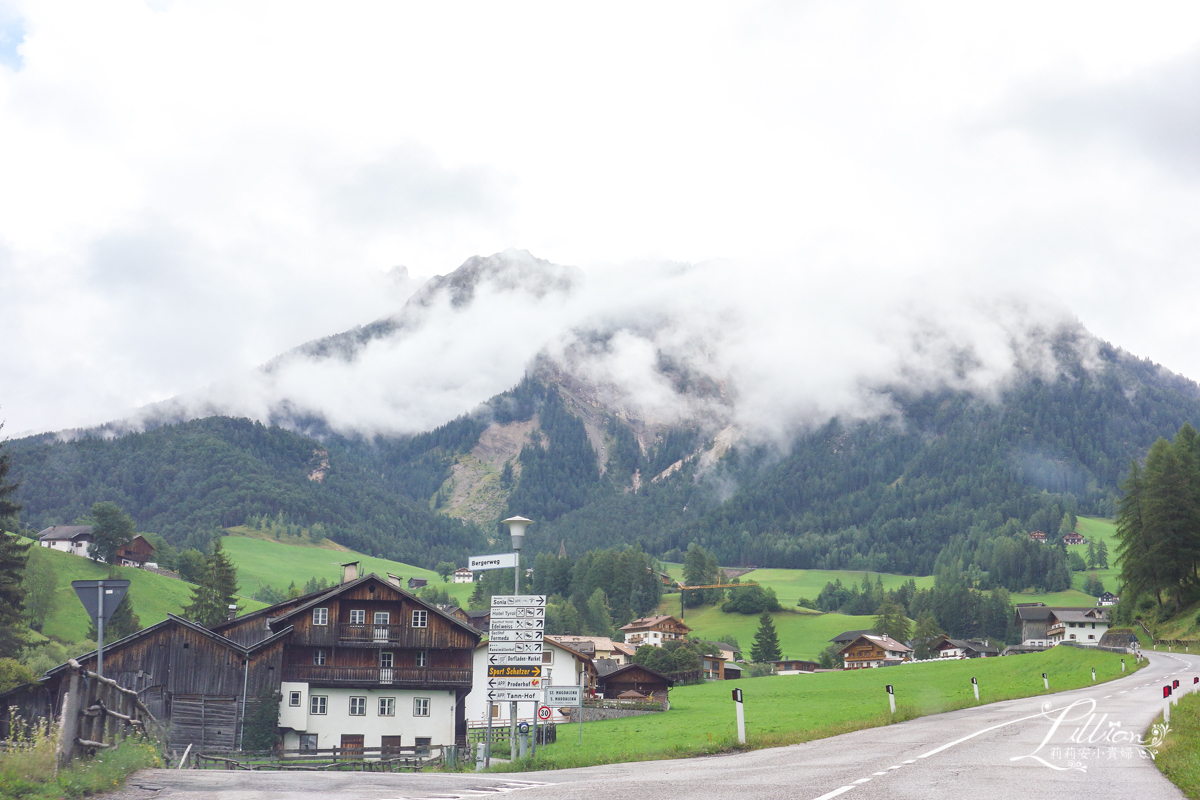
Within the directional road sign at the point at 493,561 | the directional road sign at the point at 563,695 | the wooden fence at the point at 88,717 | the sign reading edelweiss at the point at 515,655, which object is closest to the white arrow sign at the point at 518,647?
the sign reading edelweiss at the point at 515,655

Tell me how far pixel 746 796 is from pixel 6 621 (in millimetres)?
67444

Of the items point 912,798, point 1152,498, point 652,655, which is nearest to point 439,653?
point 912,798

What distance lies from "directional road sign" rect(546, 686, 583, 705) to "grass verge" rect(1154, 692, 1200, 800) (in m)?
16.4

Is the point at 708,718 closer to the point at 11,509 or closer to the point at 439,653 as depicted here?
the point at 439,653

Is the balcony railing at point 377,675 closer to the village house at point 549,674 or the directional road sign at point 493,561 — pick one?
the village house at point 549,674

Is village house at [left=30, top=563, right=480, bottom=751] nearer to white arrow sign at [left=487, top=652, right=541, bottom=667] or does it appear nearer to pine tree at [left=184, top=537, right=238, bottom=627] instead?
white arrow sign at [left=487, top=652, right=541, bottom=667]

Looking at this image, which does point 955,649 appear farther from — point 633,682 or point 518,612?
point 518,612

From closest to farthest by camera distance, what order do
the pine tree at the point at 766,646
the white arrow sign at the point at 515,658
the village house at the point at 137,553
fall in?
the white arrow sign at the point at 515,658 < the pine tree at the point at 766,646 < the village house at the point at 137,553

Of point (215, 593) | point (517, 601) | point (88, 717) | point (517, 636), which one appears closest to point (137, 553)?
point (215, 593)

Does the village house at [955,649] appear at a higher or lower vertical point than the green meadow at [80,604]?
lower

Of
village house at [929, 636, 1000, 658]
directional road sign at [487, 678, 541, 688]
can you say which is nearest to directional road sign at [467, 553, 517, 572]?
directional road sign at [487, 678, 541, 688]

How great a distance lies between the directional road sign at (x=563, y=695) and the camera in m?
30.4

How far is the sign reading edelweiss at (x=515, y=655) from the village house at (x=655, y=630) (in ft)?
491

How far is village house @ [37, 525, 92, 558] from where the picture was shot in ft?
534
